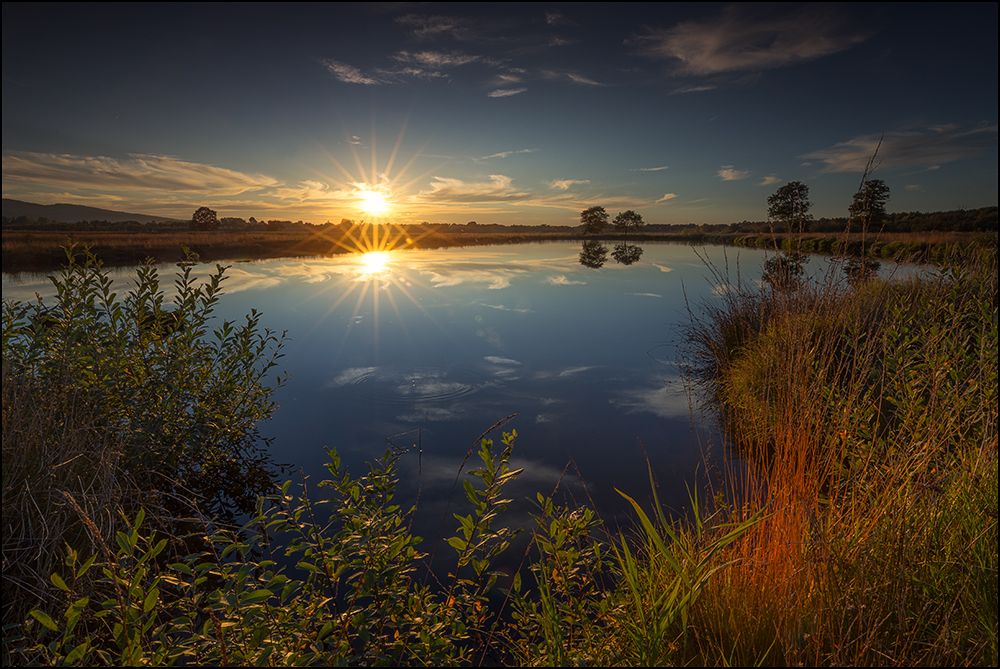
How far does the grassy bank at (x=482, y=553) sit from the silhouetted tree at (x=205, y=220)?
75789mm

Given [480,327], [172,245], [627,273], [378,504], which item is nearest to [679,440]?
[378,504]

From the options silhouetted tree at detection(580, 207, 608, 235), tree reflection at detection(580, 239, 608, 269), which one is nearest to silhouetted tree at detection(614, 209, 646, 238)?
silhouetted tree at detection(580, 207, 608, 235)

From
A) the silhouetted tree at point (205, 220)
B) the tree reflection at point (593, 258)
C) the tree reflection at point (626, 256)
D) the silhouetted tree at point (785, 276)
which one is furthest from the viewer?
the silhouetted tree at point (205, 220)

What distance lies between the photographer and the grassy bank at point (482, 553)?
164cm

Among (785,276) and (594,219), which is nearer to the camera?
(785,276)

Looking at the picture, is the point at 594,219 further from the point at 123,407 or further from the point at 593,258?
the point at 123,407

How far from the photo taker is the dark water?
489cm

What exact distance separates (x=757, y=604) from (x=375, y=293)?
15.7m

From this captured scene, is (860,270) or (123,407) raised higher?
(860,270)

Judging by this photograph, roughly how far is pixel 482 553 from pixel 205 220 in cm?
8091

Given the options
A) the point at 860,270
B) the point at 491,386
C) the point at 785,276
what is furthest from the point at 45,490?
the point at 860,270

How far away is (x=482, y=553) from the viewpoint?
2852mm

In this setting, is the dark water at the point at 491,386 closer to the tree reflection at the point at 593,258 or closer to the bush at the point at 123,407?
the bush at the point at 123,407

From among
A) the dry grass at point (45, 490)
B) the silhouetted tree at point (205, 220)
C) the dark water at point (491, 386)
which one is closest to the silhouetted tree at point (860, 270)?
the dark water at point (491, 386)
